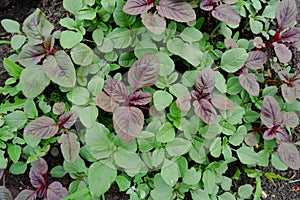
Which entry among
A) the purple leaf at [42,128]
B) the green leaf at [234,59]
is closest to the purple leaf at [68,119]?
the purple leaf at [42,128]

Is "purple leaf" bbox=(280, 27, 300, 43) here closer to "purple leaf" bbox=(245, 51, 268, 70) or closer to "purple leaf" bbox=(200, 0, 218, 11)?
"purple leaf" bbox=(245, 51, 268, 70)

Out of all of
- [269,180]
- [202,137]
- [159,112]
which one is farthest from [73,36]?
[269,180]

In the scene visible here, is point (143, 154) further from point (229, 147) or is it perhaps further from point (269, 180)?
point (269, 180)

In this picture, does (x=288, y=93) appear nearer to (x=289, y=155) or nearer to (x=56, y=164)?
(x=289, y=155)

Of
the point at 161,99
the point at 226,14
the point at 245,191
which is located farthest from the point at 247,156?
the point at 226,14

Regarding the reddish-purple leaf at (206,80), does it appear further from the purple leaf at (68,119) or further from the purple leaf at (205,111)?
the purple leaf at (68,119)

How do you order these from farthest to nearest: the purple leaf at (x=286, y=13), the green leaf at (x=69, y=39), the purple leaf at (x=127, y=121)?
the purple leaf at (x=286, y=13) < the green leaf at (x=69, y=39) < the purple leaf at (x=127, y=121)
